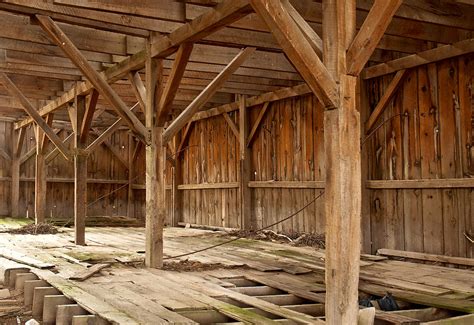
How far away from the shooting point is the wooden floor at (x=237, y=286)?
13.2 ft

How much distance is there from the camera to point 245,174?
425 inches

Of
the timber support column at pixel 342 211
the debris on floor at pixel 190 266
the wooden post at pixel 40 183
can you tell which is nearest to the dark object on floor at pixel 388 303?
the timber support column at pixel 342 211

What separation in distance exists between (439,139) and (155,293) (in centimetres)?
417

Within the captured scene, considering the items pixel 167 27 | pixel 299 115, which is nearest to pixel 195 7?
pixel 167 27

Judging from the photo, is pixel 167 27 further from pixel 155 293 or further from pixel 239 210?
pixel 239 210

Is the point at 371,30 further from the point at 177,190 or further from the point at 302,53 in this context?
the point at 177,190

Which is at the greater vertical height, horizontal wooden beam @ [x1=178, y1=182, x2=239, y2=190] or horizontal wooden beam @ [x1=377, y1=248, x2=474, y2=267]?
horizontal wooden beam @ [x1=178, y1=182, x2=239, y2=190]

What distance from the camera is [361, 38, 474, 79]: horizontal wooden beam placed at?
6398 millimetres

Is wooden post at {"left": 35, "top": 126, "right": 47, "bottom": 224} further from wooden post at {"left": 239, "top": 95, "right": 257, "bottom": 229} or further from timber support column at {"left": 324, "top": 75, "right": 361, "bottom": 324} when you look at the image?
timber support column at {"left": 324, "top": 75, "right": 361, "bottom": 324}

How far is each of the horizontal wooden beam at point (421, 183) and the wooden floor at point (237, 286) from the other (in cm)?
99

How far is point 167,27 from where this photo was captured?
20.0 feet

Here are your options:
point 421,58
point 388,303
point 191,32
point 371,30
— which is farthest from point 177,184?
point 371,30

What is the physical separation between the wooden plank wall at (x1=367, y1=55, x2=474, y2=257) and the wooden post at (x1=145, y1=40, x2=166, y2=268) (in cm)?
324

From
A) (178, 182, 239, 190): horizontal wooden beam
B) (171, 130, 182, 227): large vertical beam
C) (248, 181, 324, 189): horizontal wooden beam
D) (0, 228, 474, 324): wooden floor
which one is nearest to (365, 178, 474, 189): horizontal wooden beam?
(0, 228, 474, 324): wooden floor
